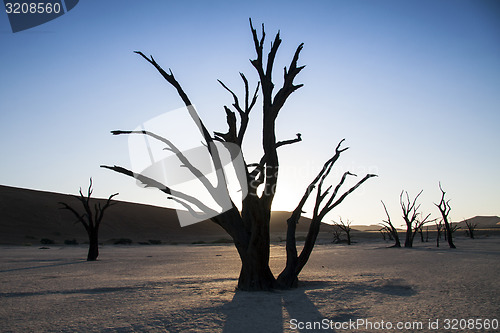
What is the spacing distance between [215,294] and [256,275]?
2.65 feet

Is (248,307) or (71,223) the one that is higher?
(248,307)

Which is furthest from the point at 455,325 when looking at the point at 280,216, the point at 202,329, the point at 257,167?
the point at 280,216

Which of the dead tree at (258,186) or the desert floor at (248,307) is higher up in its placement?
the dead tree at (258,186)

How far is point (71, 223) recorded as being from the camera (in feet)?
198

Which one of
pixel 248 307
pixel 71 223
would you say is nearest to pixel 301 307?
pixel 248 307

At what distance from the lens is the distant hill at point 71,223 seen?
171 ft

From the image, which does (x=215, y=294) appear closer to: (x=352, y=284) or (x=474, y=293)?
(x=352, y=284)

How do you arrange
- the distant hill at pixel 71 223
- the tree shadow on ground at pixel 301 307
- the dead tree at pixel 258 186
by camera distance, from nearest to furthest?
the tree shadow on ground at pixel 301 307 < the dead tree at pixel 258 186 < the distant hill at pixel 71 223

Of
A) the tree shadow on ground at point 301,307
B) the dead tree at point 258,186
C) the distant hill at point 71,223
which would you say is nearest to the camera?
the tree shadow on ground at point 301,307

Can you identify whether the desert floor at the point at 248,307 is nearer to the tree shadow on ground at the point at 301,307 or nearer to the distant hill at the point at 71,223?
the tree shadow on ground at the point at 301,307

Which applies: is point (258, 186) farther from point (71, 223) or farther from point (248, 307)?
point (71, 223)

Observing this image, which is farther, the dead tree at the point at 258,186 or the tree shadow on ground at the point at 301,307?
the dead tree at the point at 258,186

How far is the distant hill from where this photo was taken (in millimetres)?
51969

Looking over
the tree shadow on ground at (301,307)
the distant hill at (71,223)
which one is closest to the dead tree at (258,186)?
the tree shadow on ground at (301,307)
